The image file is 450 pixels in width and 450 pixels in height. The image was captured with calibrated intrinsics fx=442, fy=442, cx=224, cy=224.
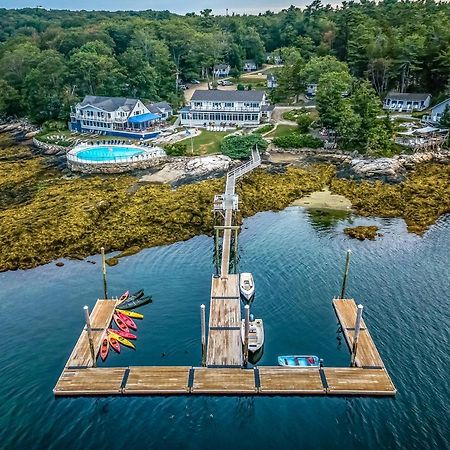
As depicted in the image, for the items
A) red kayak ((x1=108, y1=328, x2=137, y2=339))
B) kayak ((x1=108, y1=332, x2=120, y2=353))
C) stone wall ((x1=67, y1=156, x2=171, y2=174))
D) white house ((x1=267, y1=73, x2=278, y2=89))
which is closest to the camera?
kayak ((x1=108, y1=332, x2=120, y2=353))

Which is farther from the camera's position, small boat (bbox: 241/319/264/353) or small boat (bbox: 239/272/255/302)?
small boat (bbox: 239/272/255/302)

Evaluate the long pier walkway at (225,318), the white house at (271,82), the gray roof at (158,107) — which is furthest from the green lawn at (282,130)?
the long pier walkway at (225,318)

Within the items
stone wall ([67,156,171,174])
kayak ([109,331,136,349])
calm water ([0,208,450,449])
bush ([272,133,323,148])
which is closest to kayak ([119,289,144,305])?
calm water ([0,208,450,449])

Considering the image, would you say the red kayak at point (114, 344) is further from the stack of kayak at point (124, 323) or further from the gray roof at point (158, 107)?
Result: the gray roof at point (158, 107)

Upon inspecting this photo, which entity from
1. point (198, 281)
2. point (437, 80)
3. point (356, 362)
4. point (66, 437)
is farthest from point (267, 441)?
point (437, 80)

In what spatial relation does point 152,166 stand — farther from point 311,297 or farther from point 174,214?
point 311,297

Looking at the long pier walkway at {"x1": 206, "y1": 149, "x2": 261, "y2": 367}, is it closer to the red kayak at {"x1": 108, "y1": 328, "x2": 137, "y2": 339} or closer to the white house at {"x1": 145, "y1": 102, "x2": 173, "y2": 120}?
the red kayak at {"x1": 108, "y1": 328, "x2": 137, "y2": 339}

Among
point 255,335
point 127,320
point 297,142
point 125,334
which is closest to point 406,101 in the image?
point 297,142

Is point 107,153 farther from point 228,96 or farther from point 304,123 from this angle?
point 304,123
